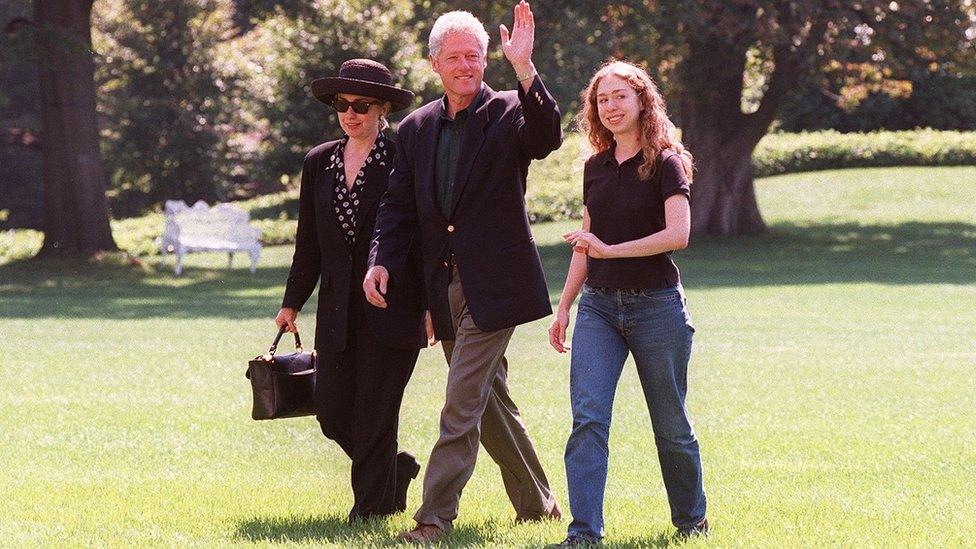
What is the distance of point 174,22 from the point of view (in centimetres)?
4397

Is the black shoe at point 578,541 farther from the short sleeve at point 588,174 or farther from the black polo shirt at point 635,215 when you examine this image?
the short sleeve at point 588,174

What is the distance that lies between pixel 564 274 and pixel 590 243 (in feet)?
72.0

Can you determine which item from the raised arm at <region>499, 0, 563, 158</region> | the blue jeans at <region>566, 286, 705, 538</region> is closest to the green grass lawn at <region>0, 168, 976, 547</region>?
the blue jeans at <region>566, 286, 705, 538</region>

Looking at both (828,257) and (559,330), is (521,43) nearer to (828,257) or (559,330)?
(559,330)

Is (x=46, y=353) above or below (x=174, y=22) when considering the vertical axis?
below

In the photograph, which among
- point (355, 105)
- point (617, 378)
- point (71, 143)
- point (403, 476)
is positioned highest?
point (355, 105)

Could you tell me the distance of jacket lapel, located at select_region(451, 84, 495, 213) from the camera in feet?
19.5

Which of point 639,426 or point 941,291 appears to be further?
point 941,291

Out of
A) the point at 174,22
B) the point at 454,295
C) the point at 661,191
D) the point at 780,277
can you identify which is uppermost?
the point at 174,22

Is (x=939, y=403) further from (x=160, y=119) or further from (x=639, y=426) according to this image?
(x=160, y=119)

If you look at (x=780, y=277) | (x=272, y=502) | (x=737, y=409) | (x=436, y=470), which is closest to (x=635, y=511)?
(x=436, y=470)

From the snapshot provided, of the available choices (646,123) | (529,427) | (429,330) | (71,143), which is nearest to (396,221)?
(429,330)

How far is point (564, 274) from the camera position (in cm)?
2748

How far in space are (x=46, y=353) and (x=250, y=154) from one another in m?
32.3
